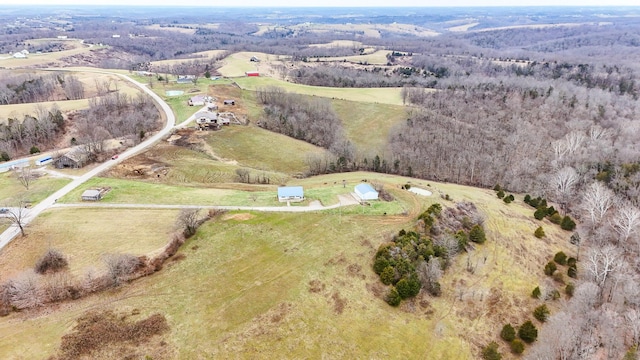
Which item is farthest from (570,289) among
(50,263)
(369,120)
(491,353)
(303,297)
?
(369,120)

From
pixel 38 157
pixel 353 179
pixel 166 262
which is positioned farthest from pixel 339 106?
pixel 166 262

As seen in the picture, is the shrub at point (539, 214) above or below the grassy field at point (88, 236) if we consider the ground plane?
below

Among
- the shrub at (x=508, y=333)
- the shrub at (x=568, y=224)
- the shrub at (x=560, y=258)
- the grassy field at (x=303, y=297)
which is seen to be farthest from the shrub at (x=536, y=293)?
the shrub at (x=568, y=224)

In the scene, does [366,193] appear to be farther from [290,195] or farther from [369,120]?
[369,120]

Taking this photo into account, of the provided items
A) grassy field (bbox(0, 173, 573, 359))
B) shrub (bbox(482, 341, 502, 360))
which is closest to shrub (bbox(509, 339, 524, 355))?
grassy field (bbox(0, 173, 573, 359))

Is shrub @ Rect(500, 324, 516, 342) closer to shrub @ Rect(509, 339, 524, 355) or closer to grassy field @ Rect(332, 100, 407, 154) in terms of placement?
shrub @ Rect(509, 339, 524, 355)

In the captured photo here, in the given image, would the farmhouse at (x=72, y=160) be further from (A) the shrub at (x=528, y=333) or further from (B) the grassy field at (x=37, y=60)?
(B) the grassy field at (x=37, y=60)

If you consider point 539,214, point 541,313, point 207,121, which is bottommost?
point 541,313
